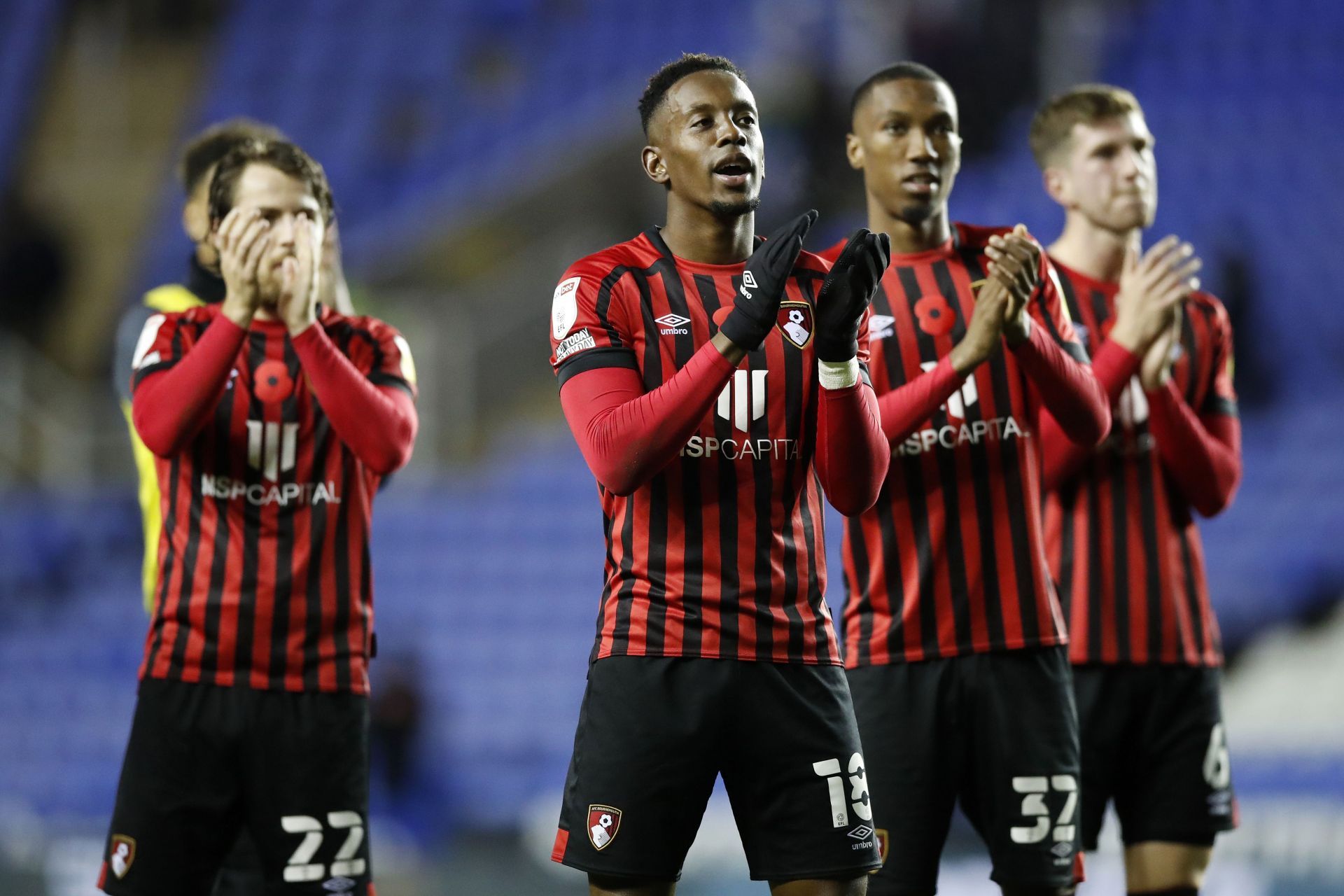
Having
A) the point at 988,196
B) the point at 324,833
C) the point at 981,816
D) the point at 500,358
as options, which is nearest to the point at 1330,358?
the point at 988,196

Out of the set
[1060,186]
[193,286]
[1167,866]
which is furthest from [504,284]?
[1167,866]

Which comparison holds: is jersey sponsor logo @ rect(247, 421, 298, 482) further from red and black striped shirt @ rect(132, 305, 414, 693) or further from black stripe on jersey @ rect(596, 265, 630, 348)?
black stripe on jersey @ rect(596, 265, 630, 348)

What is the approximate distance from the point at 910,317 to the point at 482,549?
24.8ft

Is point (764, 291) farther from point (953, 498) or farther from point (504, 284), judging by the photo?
point (504, 284)

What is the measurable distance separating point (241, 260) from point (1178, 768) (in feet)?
8.86

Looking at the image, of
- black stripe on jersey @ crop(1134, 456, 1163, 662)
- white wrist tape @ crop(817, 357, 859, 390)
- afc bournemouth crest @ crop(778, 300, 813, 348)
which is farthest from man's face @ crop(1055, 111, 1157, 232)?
white wrist tape @ crop(817, 357, 859, 390)

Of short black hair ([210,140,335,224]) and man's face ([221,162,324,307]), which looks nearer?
man's face ([221,162,324,307])

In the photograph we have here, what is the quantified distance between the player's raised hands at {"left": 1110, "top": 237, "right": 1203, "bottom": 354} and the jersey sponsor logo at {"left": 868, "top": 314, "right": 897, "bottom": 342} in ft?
1.93

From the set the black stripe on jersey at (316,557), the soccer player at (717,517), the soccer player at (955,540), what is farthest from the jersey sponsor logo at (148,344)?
the soccer player at (955,540)

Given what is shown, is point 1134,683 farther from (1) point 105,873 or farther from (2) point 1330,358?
(2) point 1330,358

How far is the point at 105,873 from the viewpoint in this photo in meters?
3.52

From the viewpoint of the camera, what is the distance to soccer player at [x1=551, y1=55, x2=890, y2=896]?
9.26 feet

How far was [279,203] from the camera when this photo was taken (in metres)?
3.77

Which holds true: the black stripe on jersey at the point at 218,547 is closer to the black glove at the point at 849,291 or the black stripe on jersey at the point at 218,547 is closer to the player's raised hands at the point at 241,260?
the player's raised hands at the point at 241,260
